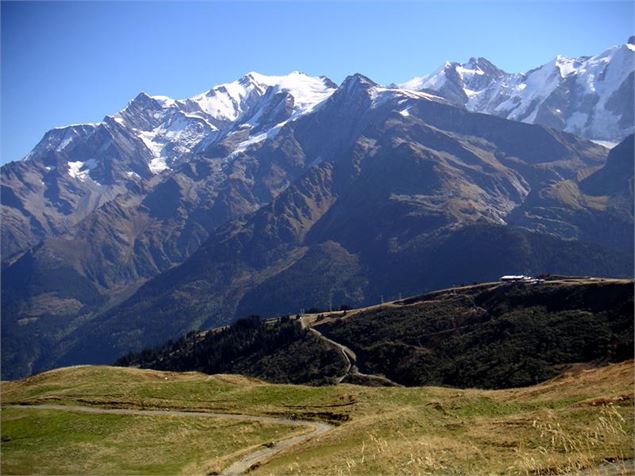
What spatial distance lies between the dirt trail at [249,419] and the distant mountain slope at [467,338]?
42213mm

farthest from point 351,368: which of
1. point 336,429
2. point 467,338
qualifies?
point 336,429

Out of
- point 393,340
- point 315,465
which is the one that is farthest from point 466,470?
point 393,340

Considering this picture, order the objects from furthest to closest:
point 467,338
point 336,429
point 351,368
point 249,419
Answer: point 351,368, point 467,338, point 249,419, point 336,429

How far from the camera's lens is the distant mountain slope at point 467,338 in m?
95.6

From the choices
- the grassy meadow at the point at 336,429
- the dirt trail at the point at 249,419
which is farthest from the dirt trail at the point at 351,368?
the dirt trail at the point at 249,419

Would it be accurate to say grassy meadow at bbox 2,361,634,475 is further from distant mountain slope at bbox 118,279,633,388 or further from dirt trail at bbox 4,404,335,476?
distant mountain slope at bbox 118,279,633,388

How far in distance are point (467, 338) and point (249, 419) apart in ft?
228

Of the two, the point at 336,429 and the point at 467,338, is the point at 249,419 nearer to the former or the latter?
the point at 336,429

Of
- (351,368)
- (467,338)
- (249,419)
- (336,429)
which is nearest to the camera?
(336,429)

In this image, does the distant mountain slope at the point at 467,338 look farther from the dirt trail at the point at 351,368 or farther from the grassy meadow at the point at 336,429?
the grassy meadow at the point at 336,429

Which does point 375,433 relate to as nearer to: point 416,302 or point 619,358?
point 619,358

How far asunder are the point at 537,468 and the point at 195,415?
148ft

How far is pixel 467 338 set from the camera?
12138 cm

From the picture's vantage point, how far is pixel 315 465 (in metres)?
38.8
